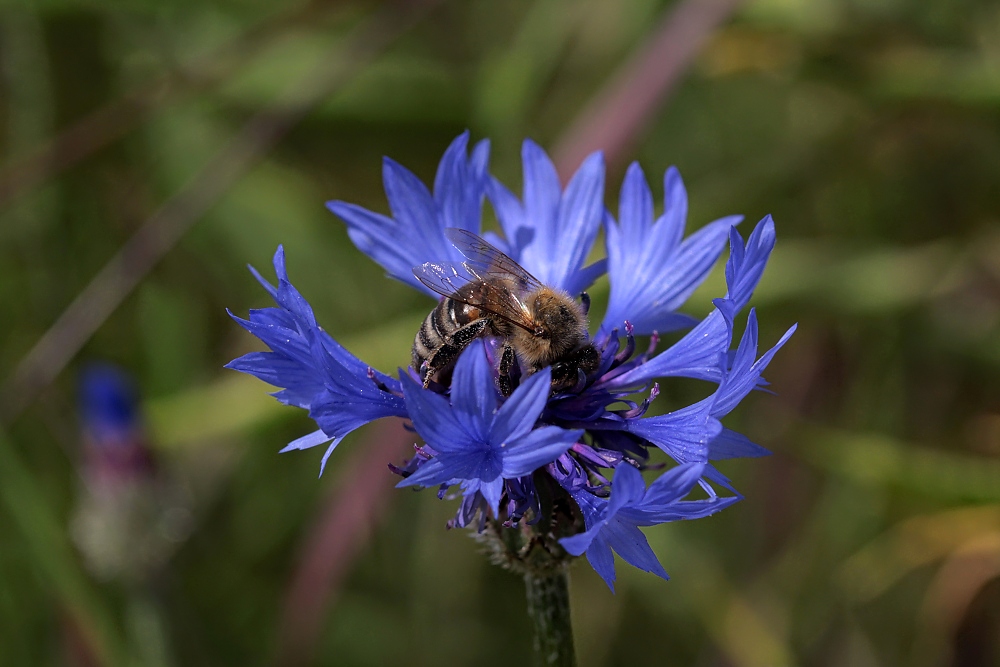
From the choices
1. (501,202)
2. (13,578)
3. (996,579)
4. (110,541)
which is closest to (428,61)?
(501,202)

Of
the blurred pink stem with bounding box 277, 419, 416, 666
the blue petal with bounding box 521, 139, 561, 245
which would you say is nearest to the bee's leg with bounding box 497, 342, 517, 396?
the blue petal with bounding box 521, 139, 561, 245

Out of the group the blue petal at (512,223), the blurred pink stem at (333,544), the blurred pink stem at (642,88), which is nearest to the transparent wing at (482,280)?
the blue petal at (512,223)

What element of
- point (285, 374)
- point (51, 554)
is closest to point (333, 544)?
point (51, 554)

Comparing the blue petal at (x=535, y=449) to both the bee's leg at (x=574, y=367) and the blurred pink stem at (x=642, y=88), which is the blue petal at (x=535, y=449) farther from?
the blurred pink stem at (x=642, y=88)

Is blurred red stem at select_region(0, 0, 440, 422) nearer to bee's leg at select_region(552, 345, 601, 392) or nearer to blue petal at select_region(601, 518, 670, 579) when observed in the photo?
bee's leg at select_region(552, 345, 601, 392)

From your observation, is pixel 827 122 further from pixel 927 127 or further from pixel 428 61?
pixel 428 61

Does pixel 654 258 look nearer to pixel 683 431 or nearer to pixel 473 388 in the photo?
pixel 683 431
